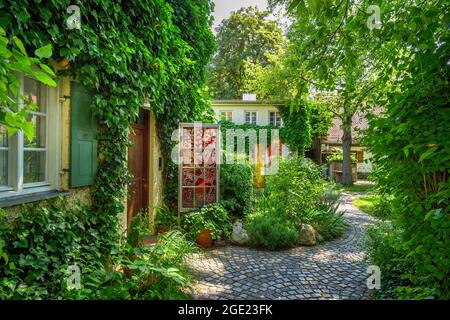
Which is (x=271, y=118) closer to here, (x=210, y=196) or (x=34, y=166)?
(x=210, y=196)

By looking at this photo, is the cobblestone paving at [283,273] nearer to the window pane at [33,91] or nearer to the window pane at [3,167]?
the window pane at [3,167]

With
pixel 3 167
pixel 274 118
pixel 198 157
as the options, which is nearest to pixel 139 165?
pixel 198 157

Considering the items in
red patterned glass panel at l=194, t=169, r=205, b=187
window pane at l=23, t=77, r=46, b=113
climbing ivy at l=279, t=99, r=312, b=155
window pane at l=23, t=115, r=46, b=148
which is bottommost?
red patterned glass panel at l=194, t=169, r=205, b=187

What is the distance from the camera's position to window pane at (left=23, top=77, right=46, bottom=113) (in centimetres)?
287

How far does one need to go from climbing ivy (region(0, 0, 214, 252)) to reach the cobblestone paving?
1665mm

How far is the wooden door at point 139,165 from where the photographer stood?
5403 mm

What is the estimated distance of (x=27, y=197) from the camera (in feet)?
9.07

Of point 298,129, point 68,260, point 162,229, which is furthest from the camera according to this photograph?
point 298,129

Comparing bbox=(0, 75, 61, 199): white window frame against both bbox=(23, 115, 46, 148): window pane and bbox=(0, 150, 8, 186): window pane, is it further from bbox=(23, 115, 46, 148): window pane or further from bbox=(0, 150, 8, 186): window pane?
bbox=(0, 150, 8, 186): window pane

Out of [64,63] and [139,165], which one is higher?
[64,63]

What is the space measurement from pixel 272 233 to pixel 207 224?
4.34 ft

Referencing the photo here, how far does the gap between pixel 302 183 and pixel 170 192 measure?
3177 millimetres

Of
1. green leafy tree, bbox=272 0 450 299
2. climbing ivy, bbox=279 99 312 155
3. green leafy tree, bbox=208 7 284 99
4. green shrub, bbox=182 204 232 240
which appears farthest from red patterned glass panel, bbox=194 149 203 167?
green leafy tree, bbox=208 7 284 99
